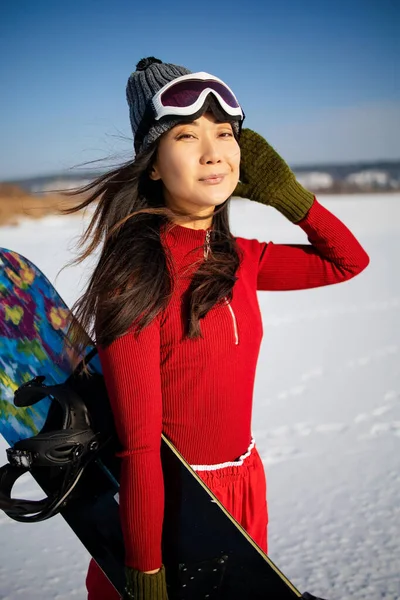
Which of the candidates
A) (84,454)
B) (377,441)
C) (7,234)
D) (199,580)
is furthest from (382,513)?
(7,234)

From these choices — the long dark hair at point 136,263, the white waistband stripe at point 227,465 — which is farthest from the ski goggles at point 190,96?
the white waistband stripe at point 227,465

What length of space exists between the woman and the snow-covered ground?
1295 millimetres

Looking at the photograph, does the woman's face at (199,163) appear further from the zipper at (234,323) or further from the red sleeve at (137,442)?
the red sleeve at (137,442)

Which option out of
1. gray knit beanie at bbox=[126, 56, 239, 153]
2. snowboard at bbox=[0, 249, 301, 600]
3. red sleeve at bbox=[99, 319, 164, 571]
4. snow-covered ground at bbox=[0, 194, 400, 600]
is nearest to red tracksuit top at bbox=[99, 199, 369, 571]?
red sleeve at bbox=[99, 319, 164, 571]

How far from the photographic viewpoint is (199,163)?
1.55 metres

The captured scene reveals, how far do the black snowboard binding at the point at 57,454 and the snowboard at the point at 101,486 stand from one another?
0.05 meters

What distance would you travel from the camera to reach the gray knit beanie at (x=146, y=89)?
1617mm

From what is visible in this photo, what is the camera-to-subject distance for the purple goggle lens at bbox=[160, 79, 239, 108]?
1.56 m

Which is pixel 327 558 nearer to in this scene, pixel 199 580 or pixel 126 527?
pixel 199 580

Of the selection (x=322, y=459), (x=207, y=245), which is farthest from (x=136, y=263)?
(x=322, y=459)

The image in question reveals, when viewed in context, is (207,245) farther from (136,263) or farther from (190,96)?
(190,96)

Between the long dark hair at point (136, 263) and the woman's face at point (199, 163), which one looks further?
the woman's face at point (199, 163)

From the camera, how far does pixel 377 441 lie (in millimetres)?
4066

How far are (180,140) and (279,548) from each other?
2143 mm
